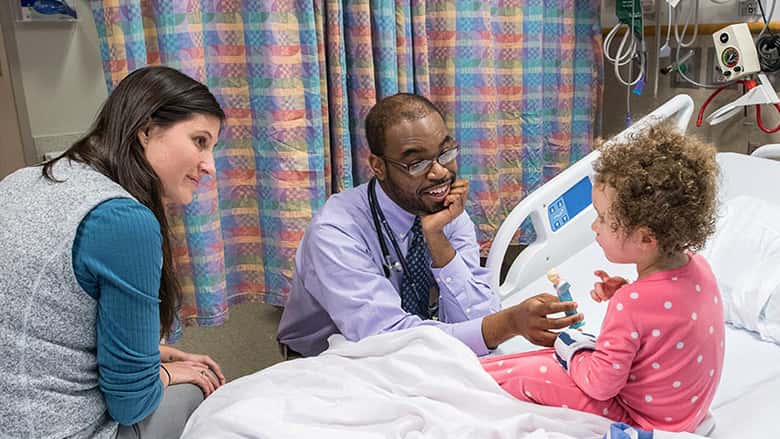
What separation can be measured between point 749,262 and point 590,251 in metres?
0.47

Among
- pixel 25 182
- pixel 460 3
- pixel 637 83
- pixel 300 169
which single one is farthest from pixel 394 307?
pixel 637 83

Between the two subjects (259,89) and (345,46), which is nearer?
(259,89)

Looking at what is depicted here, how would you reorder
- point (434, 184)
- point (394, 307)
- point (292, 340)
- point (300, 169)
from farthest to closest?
point (300, 169) < point (292, 340) < point (434, 184) < point (394, 307)

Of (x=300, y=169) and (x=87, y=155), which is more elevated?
(x=87, y=155)

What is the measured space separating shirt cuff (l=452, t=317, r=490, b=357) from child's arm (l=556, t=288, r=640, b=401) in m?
0.35

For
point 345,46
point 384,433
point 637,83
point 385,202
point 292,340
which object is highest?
point 345,46

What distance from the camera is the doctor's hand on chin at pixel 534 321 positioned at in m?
1.42

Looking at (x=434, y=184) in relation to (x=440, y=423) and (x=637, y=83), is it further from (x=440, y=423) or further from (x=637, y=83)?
(x=637, y=83)

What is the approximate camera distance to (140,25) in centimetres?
192

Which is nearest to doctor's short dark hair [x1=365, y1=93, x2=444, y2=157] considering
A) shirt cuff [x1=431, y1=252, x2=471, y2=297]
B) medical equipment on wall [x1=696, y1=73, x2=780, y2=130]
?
shirt cuff [x1=431, y1=252, x2=471, y2=297]

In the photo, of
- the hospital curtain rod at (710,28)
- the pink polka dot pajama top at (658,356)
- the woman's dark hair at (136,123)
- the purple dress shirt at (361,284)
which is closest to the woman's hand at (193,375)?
the purple dress shirt at (361,284)

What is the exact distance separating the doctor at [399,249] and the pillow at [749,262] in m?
0.69

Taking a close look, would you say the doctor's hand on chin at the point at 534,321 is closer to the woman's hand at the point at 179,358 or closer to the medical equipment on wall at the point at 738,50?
the woman's hand at the point at 179,358

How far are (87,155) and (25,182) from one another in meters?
0.13
